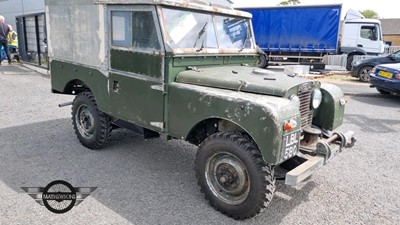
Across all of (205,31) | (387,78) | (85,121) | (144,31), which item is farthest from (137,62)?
(387,78)

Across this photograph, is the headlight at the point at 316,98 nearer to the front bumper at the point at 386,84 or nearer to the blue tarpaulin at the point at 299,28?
the front bumper at the point at 386,84

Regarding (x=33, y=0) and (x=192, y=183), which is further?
(x=33, y=0)

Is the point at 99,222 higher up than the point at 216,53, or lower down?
lower down

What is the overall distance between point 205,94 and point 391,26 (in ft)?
191

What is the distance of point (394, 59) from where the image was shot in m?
12.3

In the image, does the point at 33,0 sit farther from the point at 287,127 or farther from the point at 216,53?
the point at 287,127

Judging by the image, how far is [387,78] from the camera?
9.69m

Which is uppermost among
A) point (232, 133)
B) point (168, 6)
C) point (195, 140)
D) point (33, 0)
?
point (33, 0)

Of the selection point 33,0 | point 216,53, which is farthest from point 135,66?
point 33,0

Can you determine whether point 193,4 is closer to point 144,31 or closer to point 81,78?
point 144,31

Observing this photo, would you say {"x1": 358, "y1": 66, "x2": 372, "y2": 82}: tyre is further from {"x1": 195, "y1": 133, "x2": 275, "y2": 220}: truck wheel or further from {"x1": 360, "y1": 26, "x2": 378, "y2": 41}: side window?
{"x1": 195, "y1": 133, "x2": 275, "y2": 220}: truck wheel

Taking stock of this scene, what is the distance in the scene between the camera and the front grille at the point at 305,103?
3.70 meters

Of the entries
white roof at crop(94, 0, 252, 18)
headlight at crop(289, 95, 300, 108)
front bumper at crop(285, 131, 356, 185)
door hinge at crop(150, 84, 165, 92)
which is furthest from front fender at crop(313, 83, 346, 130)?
door hinge at crop(150, 84, 165, 92)

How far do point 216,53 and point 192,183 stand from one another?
166 centimetres
